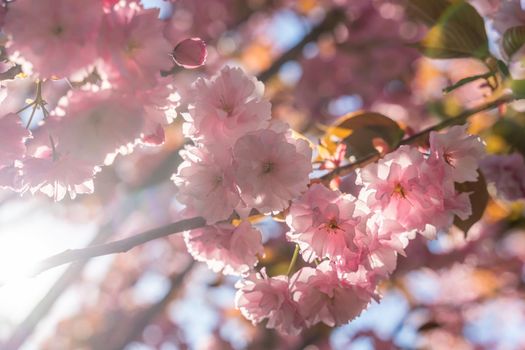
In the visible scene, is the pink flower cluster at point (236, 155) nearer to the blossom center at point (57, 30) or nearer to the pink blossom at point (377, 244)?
the pink blossom at point (377, 244)

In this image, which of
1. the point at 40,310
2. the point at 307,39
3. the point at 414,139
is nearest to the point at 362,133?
the point at 414,139

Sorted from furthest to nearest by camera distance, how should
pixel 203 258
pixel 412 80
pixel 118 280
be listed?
pixel 118 280
pixel 412 80
pixel 203 258

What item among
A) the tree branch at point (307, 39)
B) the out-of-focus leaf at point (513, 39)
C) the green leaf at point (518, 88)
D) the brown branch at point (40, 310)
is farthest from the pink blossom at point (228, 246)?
the tree branch at point (307, 39)

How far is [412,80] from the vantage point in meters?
4.03

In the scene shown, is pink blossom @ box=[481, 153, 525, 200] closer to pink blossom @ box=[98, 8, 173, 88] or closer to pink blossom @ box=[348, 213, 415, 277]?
pink blossom @ box=[348, 213, 415, 277]

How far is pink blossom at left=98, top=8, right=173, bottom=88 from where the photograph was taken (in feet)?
2.46

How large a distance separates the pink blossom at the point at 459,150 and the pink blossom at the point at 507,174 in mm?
437

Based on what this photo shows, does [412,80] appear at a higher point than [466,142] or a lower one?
lower

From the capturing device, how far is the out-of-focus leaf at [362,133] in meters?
1.26

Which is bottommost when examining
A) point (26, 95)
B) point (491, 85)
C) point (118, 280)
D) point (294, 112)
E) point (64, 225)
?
point (118, 280)

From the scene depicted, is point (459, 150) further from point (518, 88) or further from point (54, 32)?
point (54, 32)

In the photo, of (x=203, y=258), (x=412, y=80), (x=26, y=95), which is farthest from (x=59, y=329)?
(x=203, y=258)

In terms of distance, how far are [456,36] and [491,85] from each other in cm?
15

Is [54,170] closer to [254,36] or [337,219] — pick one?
[337,219]
